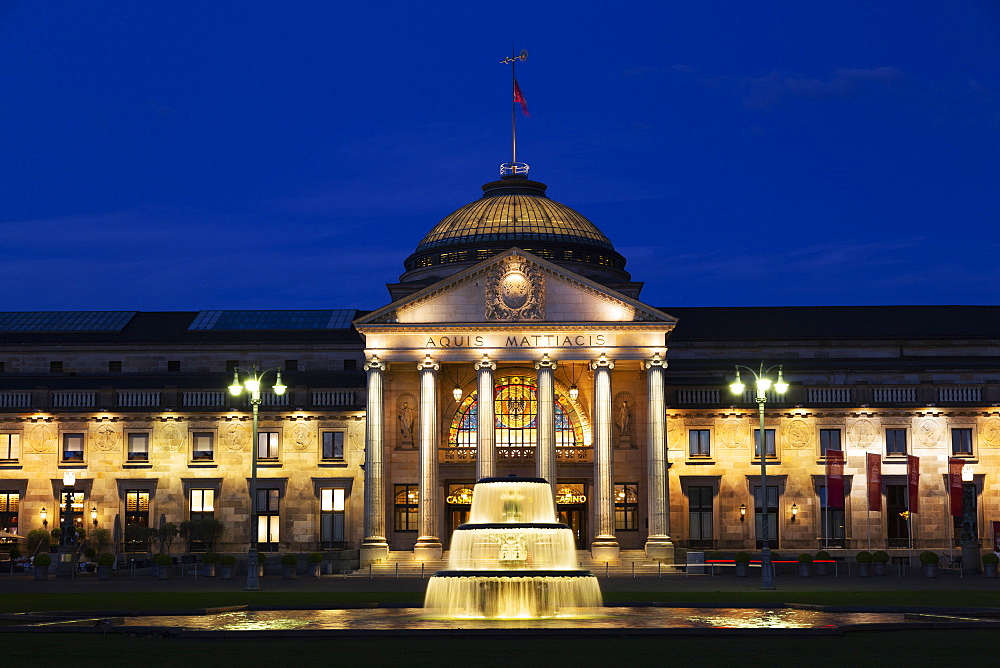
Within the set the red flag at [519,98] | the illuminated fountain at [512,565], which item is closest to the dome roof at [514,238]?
the red flag at [519,98]

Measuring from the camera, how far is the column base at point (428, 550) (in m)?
78.1

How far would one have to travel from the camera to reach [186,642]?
33438mm

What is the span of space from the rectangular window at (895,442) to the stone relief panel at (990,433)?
15.3 ft

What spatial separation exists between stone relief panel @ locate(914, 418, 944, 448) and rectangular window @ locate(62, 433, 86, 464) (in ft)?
171

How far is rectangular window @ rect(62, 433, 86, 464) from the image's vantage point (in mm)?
87375

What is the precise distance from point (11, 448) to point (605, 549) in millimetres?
38065

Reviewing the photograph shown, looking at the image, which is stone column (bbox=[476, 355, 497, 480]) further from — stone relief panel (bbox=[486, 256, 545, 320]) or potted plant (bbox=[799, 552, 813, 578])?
potted plant (bbox=[799, 552, 813, 578])

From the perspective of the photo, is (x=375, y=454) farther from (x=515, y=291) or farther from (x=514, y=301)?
(x=515, y=291)

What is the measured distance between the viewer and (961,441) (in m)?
86.3

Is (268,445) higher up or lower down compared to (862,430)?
lower down

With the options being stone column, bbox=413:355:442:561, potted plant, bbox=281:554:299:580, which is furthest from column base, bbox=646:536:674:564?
potted plant, bbox=281:554:299:580

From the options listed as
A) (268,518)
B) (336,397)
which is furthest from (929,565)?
(268,518)

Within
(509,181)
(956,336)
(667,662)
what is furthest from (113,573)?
(956,336)

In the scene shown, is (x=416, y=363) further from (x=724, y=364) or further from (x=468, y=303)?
(x=724, y=364)
